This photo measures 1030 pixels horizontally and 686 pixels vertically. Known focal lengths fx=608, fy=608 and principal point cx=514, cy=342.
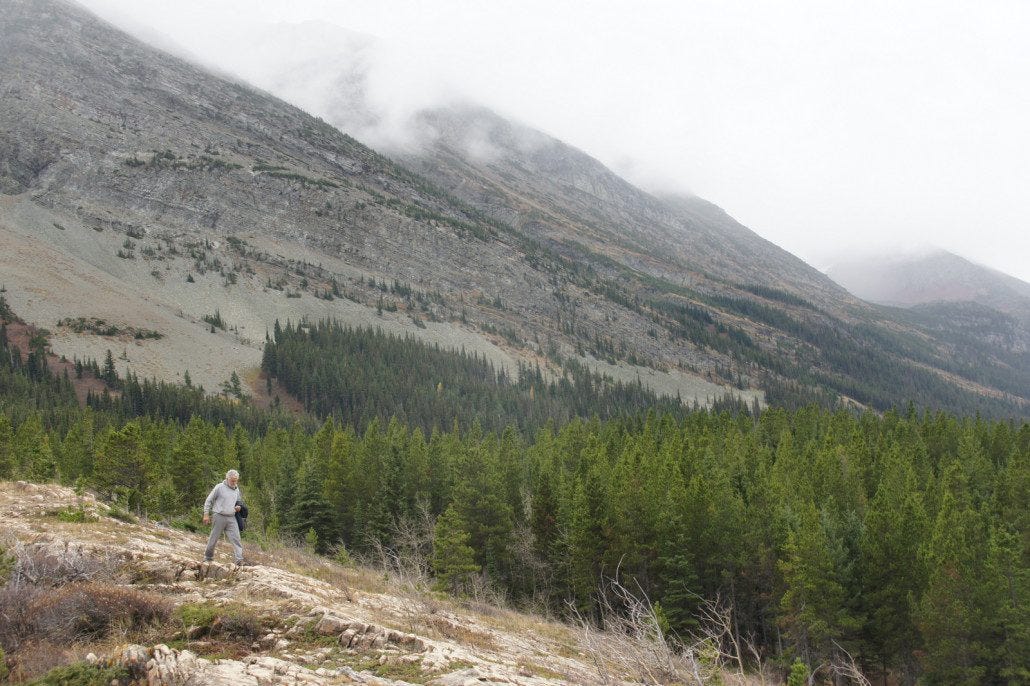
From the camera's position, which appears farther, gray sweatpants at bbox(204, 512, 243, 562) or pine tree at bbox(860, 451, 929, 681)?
pine tree at bbox(860, 451, 929, 681)

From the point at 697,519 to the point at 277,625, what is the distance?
88.2 feet

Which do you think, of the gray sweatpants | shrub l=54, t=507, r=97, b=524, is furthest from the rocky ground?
the gray sweatpants

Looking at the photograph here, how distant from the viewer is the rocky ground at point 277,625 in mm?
8992

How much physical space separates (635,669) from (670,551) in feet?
80.5

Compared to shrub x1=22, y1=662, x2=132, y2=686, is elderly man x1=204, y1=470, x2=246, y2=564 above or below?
below

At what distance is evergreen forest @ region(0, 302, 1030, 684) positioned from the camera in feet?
84.6

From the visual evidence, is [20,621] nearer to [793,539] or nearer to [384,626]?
[384,626]

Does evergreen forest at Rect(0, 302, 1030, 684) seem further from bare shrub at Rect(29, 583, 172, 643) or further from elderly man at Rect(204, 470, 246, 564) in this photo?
bare shrub at Rect(29, 583, 172, 643)

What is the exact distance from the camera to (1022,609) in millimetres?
23406

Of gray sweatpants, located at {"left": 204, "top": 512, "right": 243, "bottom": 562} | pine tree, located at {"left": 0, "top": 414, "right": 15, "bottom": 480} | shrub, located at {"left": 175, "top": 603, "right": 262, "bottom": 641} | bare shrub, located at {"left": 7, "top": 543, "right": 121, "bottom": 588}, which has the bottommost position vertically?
pine tree, located at {"left": 0, "top": 414, "right": 15, "bottom": 480}

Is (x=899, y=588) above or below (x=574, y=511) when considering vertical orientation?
above

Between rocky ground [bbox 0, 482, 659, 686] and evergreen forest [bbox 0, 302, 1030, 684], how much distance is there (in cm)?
518

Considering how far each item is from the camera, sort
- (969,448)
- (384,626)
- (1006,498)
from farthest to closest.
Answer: (969,448) → (1006,498) → (384,626)

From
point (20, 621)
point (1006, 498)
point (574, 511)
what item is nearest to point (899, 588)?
point (574, 511)
